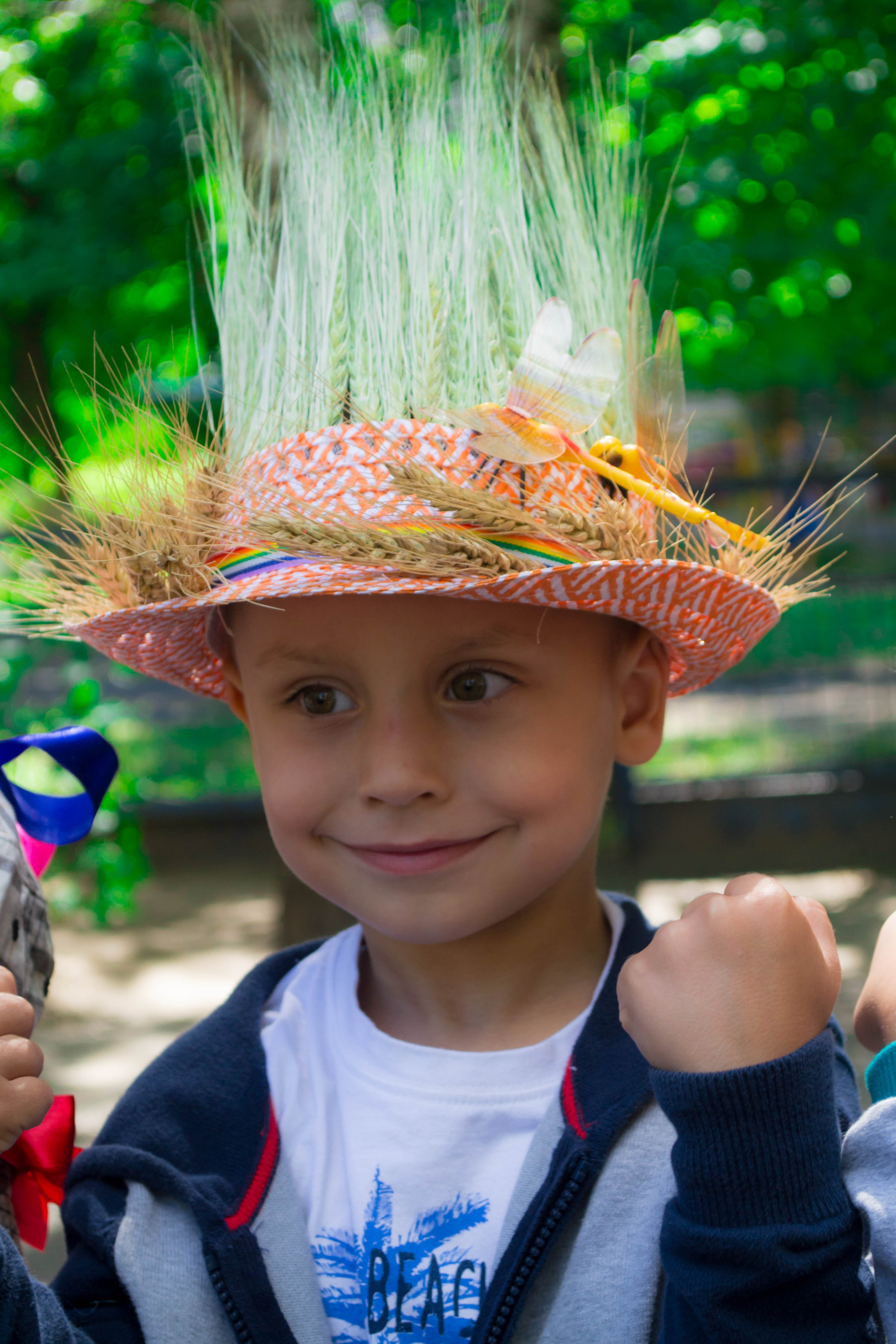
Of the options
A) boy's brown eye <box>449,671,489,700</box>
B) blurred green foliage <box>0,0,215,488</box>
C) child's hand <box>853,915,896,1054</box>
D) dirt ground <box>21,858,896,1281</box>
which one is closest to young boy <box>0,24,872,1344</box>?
boy's brown eye <box>449,671,489,700</box>

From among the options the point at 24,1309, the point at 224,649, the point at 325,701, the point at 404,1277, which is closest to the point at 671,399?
the point at 325,701

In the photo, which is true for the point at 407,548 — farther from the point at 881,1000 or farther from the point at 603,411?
the point at 881,1000

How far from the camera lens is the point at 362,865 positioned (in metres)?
1.52

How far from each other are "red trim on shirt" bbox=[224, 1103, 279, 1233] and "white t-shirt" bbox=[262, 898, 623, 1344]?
0.11 ft

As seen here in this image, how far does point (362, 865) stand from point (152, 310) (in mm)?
6797

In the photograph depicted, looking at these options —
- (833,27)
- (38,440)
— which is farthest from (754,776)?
(38,440)

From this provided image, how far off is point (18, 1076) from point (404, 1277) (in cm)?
53

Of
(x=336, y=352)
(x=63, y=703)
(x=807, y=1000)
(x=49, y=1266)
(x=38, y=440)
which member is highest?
(x=336, y=352)

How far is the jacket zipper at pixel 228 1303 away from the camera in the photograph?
1359 millimetres

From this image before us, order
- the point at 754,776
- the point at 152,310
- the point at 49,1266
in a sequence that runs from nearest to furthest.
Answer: the point at 49,1266, the point at 754,776, the point at 152,310

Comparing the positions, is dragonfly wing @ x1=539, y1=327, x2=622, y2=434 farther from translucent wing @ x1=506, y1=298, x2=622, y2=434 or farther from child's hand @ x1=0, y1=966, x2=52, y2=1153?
child's hand @ x1=0, y1=966, x2=52, y2=1153

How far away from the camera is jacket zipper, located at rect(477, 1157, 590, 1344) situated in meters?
1.32

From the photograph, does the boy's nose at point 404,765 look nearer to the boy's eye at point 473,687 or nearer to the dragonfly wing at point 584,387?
the boy's eye at point 473,687

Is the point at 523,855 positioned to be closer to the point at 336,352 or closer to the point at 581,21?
the point at 336,352
